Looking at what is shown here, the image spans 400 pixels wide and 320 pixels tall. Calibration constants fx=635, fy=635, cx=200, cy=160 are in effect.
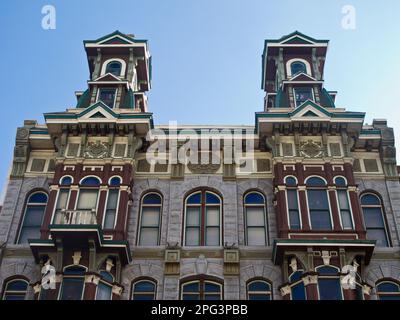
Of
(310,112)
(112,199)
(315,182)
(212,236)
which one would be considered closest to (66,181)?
(112,199)

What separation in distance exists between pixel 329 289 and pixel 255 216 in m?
5.28

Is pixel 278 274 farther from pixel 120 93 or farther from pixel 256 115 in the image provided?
pixel 120 93

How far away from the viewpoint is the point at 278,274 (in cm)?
2503

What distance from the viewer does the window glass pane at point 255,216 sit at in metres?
27.4

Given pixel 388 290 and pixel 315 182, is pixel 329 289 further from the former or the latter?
pixel 315 182

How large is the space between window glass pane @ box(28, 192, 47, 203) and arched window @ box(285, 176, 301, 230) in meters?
10.8

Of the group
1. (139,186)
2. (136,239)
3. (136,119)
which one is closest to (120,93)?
(136,119)

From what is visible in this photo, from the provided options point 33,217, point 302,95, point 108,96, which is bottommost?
point 33,217

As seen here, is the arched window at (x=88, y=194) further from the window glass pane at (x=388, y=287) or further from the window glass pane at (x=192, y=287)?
the window glass pane at (x=388, y=287)

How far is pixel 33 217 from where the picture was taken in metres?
27.7

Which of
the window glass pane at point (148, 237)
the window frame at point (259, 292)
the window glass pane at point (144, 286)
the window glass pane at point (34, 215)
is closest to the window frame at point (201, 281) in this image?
the window frame at point (259, 292)

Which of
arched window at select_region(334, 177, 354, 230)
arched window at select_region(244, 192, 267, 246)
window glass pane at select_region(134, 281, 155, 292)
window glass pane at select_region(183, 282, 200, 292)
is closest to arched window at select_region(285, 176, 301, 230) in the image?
arched window at select_region(244, 192, 267, 246)
